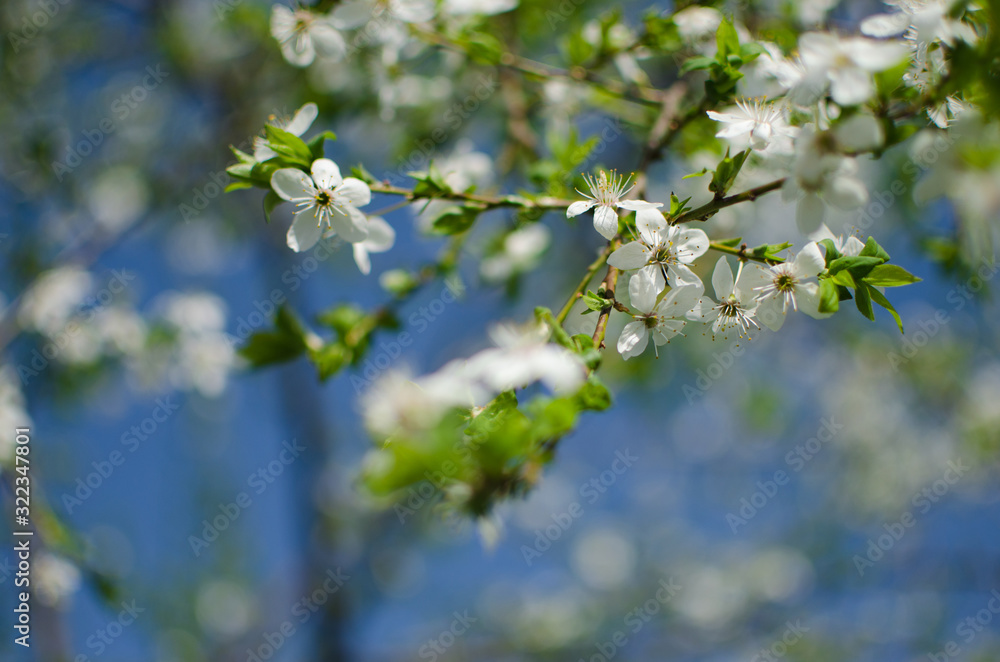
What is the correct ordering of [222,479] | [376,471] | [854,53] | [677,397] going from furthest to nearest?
[222,479], [677,397], [854,53], [376,471]

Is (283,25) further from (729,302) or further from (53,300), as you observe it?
(53,300)

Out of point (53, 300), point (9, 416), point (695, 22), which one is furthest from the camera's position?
point (53, 300)

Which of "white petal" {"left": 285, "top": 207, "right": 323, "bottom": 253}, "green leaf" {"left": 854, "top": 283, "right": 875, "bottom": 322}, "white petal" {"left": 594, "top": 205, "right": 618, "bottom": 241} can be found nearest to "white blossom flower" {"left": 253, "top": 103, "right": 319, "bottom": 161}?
"white petal" {"left": 285, "top": 207, "right": 323, "bottom": 253}

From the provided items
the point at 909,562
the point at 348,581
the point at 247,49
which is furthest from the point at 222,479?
the point at 909,562

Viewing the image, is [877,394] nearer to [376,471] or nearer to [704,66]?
[704,66]

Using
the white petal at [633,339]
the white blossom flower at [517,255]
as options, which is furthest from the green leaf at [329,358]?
the white petal at [633,339]

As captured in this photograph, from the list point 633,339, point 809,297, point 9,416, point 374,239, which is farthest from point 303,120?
point 9,416
